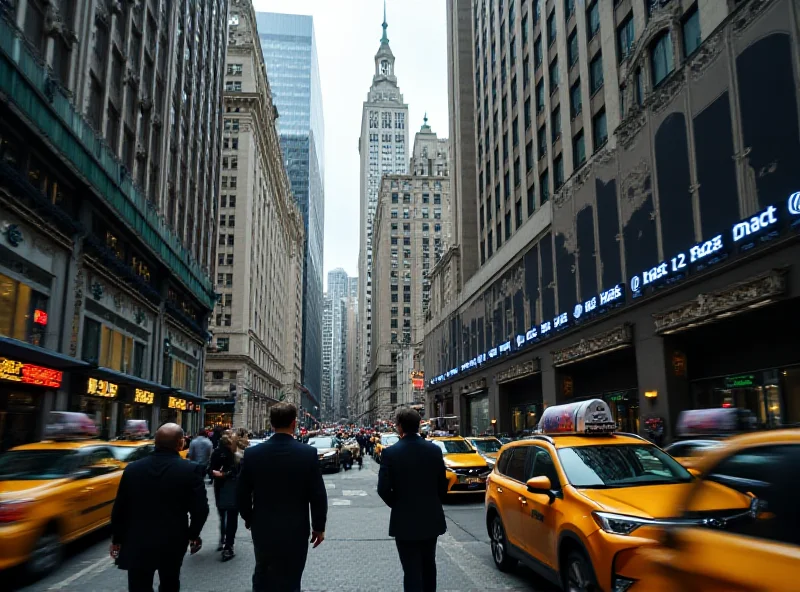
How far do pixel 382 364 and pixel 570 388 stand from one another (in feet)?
358

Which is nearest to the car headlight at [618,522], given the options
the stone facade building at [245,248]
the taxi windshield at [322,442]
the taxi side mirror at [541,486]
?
the taxi side mirror at [541,486]

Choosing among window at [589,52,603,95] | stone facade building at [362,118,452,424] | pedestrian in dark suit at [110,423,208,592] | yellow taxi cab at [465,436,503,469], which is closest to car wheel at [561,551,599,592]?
pedestrian in dark suit at [110,423,208,592]

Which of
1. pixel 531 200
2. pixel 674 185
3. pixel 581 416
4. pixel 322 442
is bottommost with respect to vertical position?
pixel 322 442

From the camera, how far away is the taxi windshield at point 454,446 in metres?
17.3

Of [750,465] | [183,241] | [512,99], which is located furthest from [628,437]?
[183,241]

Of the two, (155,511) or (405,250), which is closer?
(155,511)

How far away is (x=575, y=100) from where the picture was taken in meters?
32.0

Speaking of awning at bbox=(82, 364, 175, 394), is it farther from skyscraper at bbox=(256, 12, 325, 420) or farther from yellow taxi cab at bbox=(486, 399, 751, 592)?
skyscraper at bbox=(256, 12, 325, 420)

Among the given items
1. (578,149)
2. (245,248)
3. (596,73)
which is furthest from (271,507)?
(245,248)

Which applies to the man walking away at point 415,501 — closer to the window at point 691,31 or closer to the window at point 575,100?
the window at point 691,31

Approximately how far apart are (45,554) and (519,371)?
30838 mm

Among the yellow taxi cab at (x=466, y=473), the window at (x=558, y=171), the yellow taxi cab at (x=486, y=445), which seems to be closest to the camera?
the yellow taxi cab at (x=466, y=473)

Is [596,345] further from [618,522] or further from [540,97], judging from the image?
[618,522]

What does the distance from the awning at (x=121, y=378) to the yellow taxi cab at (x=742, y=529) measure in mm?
21845
